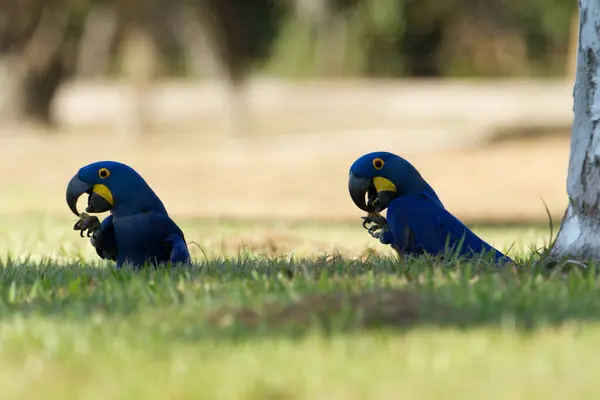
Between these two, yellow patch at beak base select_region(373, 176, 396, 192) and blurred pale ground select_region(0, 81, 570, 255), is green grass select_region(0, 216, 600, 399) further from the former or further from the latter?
blurred pale ground select_region(0, 81, 570, 255)

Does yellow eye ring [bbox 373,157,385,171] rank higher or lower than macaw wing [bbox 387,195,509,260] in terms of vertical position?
higher

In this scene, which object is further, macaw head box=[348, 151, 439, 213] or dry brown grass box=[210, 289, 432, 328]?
macaw head box=[348, 151, 439, 213]

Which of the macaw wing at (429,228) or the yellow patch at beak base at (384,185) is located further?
the yellow patch at beak base at (384,185)

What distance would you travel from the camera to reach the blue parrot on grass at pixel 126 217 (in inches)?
235

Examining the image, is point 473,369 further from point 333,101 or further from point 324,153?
point 333,101

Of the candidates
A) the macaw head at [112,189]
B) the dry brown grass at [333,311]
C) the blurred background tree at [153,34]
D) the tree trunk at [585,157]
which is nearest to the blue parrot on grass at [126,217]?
the macaw head at [112,189]

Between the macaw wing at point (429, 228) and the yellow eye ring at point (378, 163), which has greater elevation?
the yellow eye ring at point (378, 163)

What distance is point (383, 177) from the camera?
610cm

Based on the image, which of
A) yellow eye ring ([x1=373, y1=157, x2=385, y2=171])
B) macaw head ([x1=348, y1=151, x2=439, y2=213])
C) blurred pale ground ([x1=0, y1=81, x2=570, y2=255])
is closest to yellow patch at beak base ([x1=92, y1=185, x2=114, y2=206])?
macaw head ([x1=348, y1=151, x2=439, y2=213])

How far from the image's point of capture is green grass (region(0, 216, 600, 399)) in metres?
3.37

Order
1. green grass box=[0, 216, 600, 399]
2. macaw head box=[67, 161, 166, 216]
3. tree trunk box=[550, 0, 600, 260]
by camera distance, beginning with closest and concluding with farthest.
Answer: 1. green grass box=[0, 216, 600, 399]
2. tree trunk box=[550, 0, 600, 260]
3. macaw head box=[67, 161, 166, 216]

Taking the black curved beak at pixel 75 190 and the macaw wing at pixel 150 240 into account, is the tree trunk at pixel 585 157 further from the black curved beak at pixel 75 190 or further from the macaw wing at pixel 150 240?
the black curved beak at pixel 75 190

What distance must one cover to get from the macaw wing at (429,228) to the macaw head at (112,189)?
1.29 metres

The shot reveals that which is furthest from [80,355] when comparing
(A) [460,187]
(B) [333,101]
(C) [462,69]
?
(C) [462,69]
